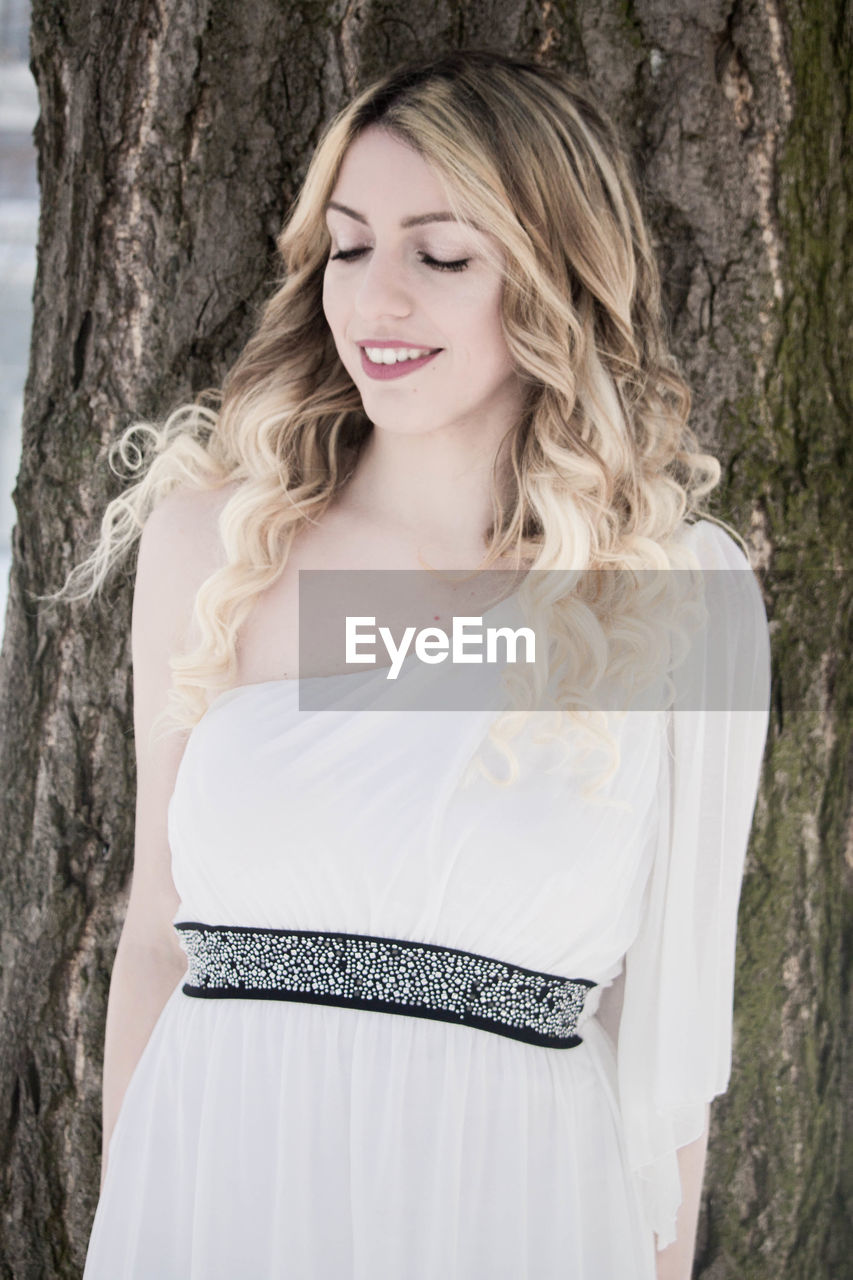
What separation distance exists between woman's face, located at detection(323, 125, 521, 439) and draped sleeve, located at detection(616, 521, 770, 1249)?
558 millimetres

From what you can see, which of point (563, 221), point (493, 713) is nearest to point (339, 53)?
point (563, 221)


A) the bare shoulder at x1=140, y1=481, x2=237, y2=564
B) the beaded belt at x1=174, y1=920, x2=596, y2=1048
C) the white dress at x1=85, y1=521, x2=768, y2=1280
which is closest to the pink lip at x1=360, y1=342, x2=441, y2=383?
the bare shoulder at x1=140, y1=481, x2=237, y2=564

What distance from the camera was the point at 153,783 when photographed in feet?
6.25

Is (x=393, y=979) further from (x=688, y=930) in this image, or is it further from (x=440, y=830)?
(x=688, y=930)

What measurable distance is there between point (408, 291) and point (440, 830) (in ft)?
2.64

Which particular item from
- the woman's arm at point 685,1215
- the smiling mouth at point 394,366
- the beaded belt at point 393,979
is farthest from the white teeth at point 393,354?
the woman's arm at point 685,1215

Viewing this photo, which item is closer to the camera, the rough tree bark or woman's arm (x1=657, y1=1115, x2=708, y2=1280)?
woman's arm (x1=657, y1=1115, x2=708, y2=1280)

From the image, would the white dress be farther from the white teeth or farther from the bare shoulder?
the white teeth

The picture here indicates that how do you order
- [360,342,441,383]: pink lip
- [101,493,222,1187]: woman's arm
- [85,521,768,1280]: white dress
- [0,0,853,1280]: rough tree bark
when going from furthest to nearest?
[0,0,853,1280]: rough tree bark < [101,493,222,1187]: woman's arm < [360,342,441,383]: pink lip < [85,521,768,1280]: white dress

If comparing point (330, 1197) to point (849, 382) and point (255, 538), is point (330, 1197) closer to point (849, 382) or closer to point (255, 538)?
point (255, 538)

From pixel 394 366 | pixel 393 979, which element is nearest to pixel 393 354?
pixel 394 366

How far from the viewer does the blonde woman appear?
5.50 feet

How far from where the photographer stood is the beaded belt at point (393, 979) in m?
1.69

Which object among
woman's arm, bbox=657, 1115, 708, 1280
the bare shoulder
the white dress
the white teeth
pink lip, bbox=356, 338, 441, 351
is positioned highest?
pink lip, bbox=356, 338, 441, 351
